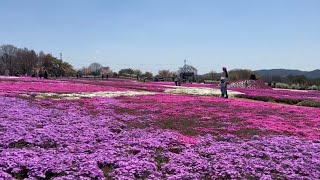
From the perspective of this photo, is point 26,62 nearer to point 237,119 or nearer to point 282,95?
point 282,95

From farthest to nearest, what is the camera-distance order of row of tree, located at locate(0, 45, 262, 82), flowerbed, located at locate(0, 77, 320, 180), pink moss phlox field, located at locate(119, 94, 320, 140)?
row of tree, located at locate(0, 45, 262, 82)
pink moss phlox field, located at locate(119, 94, 320, 140)
flowerbed, located at locate(0, 77, 320, 180)

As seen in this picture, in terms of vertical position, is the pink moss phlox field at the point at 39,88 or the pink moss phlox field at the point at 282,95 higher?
the pink moss phlox field at the point at 39,88

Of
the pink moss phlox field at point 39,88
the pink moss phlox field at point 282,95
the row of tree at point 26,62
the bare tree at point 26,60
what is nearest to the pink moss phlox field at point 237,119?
the pink moss phlox field at point 39,88

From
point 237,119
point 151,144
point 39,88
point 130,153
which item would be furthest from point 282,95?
point 130,153

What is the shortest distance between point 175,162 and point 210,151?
185 centimetres

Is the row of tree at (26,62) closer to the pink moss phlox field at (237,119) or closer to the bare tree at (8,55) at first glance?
the bare tree at (8,55)

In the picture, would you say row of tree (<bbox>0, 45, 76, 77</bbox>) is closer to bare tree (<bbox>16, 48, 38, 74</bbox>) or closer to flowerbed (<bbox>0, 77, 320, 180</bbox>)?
bare tree (<bbox>16, 48, 38, 74</bbox>)

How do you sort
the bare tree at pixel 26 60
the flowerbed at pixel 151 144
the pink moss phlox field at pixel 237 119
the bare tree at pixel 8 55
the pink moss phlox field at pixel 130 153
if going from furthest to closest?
the bare tree at pixel 8 55 < the bare tree at pixel 26 60 < the pink moss phlox field at pixel 237 119 < the flowerbed at pixel 151 144 < the pink moss phlox field at pixel 130 153

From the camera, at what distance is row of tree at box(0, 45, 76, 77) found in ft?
489

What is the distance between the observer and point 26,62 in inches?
6407

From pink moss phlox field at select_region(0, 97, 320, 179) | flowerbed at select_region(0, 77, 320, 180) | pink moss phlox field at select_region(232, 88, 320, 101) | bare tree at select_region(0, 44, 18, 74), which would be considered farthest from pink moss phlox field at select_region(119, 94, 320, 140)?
bare tree at select_region(0, 44, 18, 74)

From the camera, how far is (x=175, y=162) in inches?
491

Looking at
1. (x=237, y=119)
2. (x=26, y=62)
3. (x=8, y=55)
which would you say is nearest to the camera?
(x=237, y=119)

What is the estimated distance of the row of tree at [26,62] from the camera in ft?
489
